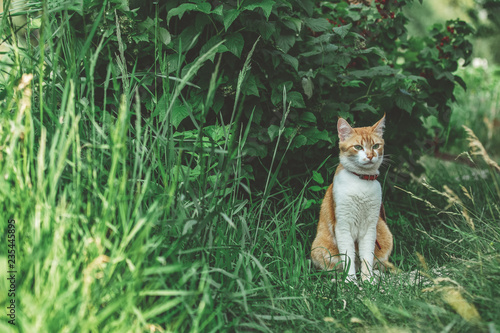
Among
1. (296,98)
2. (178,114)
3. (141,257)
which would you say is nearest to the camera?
(141,257)

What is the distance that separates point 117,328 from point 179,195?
1.94 feet

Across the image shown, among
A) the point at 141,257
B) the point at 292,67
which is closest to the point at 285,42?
the point at 292,67

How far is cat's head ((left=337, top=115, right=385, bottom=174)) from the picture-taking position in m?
2.53

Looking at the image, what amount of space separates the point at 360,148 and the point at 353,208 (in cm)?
33

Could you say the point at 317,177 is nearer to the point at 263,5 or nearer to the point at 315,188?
the point at 315,188

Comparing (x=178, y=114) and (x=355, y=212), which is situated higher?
(x=178, y=114)

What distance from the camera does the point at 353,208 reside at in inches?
100.0

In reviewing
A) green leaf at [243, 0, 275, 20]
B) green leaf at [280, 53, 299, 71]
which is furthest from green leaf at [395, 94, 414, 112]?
green leaf at [243, 0, 275, 20]

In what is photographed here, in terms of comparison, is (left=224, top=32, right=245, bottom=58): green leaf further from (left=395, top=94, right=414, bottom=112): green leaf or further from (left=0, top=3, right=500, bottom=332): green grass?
(left=395, top=94, right=414, bottom=112): green leaf

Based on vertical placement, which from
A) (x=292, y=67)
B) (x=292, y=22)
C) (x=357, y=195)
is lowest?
(x=357, y=195)

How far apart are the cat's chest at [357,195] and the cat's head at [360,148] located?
64 mm

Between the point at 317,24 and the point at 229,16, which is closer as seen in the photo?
the point at 229,16

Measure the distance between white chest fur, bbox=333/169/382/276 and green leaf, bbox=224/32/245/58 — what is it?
0.85 m

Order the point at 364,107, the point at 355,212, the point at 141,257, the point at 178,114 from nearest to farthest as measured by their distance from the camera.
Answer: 1. the point at 141,257
2. the point at 178,114
3. the point at 355,212
4. the point at 364,107
